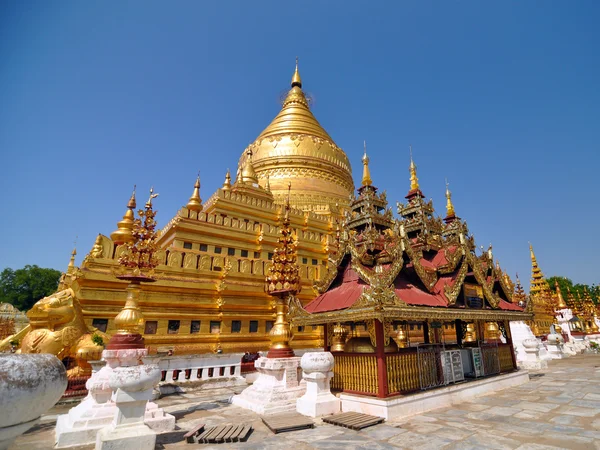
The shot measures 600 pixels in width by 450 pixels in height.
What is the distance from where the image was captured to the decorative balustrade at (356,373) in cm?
887

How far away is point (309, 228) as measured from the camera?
2798 cm

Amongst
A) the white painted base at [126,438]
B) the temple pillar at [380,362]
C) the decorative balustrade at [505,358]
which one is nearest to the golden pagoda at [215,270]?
the white painted base at [126,438]

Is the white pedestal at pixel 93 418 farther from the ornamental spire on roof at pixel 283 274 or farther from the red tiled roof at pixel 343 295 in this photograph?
the ornamental spire on roof at pixel 283 274

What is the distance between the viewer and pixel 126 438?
5.95 m

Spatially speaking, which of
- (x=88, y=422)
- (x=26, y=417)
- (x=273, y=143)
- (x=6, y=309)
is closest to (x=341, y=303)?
(x=88, y=422)

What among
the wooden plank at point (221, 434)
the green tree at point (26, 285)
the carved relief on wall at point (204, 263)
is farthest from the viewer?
the green tree at point (26, 285)

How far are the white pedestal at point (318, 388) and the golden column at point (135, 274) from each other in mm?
4133

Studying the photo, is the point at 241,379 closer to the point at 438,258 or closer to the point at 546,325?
the point at 438,258

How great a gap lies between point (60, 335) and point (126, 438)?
7.28 m

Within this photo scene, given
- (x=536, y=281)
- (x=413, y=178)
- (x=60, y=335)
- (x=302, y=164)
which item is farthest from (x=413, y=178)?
(x=536, y=281)

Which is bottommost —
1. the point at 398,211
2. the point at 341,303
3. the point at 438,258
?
the point at 341,303

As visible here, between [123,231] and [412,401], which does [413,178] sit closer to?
[412,401]

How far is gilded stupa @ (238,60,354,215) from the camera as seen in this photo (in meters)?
33.0

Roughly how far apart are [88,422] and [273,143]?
34.2 m
